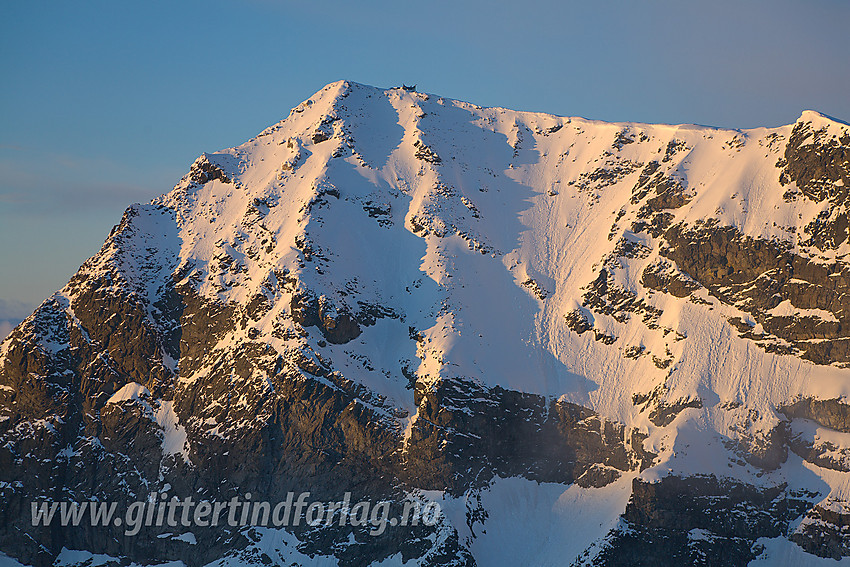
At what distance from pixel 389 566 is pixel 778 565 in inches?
2541


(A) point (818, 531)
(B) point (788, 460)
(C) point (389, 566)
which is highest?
(B) point (788, 460)

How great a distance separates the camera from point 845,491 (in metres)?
192

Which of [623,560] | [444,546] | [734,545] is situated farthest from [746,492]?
[444,546]

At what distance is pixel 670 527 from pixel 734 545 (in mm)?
10761

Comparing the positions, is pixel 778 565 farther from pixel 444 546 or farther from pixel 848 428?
pixel 444 546

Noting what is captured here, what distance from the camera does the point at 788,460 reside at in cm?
19862

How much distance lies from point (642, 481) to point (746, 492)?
17.3 meters

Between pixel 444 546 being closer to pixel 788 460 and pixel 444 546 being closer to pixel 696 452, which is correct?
pixel 696 452

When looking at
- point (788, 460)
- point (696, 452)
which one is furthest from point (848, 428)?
point (696, 452)

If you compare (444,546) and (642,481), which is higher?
(642,481)

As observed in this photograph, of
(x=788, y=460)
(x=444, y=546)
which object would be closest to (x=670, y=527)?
(x=788, y=460)

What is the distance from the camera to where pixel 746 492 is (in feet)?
645

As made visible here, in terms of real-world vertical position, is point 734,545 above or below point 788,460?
below

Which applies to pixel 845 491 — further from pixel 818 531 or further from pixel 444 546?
pixel 444 546
